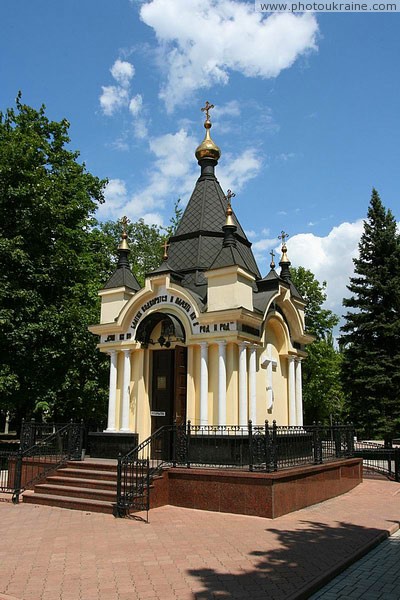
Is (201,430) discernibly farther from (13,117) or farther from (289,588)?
(13,117)

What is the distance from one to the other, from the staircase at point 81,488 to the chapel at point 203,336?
1.88 m

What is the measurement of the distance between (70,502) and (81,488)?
0.58 meters

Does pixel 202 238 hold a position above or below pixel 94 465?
above

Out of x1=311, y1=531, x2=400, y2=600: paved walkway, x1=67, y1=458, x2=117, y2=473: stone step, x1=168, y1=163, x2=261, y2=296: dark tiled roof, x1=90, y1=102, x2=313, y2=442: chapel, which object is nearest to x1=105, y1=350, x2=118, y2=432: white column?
x1=90, y1=102, x2=313, y2=442: chapel

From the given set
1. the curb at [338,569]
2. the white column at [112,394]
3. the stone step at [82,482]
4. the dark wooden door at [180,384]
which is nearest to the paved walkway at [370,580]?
the curb at [338,569]

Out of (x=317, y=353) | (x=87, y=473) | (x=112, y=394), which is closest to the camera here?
(x=87, y=473)

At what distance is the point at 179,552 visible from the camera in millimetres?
7270

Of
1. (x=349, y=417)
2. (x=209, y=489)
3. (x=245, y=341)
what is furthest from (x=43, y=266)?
(x=349, y=417)

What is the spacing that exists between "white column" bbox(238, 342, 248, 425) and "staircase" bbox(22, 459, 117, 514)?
322 centimetres

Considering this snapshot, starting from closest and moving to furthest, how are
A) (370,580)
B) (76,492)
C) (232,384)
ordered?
(370,580), (76,492), (232,384)

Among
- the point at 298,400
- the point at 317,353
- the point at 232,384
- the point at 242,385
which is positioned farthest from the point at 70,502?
the point at 317,353

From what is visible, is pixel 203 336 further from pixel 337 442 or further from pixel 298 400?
pixel 337 442

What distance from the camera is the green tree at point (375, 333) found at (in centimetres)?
2272

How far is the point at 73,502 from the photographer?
34.4 feet
